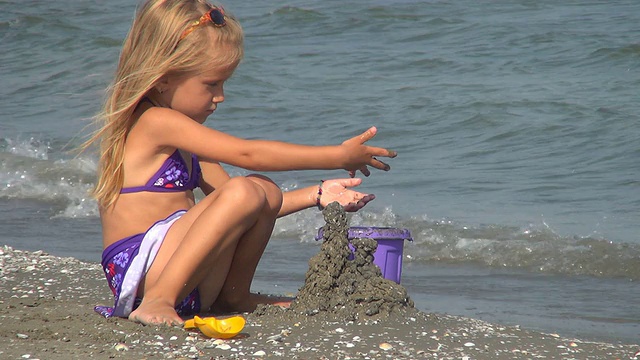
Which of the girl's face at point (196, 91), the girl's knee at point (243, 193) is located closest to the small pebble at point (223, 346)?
the girl's knee at point (243, 193)

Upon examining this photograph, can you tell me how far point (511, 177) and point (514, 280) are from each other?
223 cm

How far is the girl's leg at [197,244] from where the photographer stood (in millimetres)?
3574

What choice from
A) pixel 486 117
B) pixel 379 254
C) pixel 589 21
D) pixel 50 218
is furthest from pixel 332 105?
pixel 379 254

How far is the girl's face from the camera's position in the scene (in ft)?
12.4

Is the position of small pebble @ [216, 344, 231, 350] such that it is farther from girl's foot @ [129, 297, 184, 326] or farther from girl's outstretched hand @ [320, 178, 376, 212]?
girl's outstretched hand @ [320, 178, 376, 212]

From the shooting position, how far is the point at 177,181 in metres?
3.87

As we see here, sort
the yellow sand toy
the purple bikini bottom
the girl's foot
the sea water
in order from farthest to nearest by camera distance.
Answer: the sea water < the purple bikini bottom < the girl's foot < the yellow sand toy

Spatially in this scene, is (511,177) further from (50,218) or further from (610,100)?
(50,218)

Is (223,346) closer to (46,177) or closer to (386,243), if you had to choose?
(386,243)

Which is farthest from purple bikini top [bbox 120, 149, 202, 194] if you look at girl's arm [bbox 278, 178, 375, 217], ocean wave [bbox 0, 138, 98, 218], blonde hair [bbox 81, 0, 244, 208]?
ocean wave [bbox 0, 138, 98, 218]

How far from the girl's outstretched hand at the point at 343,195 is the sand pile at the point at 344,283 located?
48 mm

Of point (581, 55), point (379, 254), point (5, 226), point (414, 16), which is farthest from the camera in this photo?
point (414, 16)

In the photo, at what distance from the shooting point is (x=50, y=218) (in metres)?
7.27

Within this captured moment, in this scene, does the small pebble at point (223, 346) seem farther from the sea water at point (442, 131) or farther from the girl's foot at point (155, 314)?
the sea water at point (442, 131)
